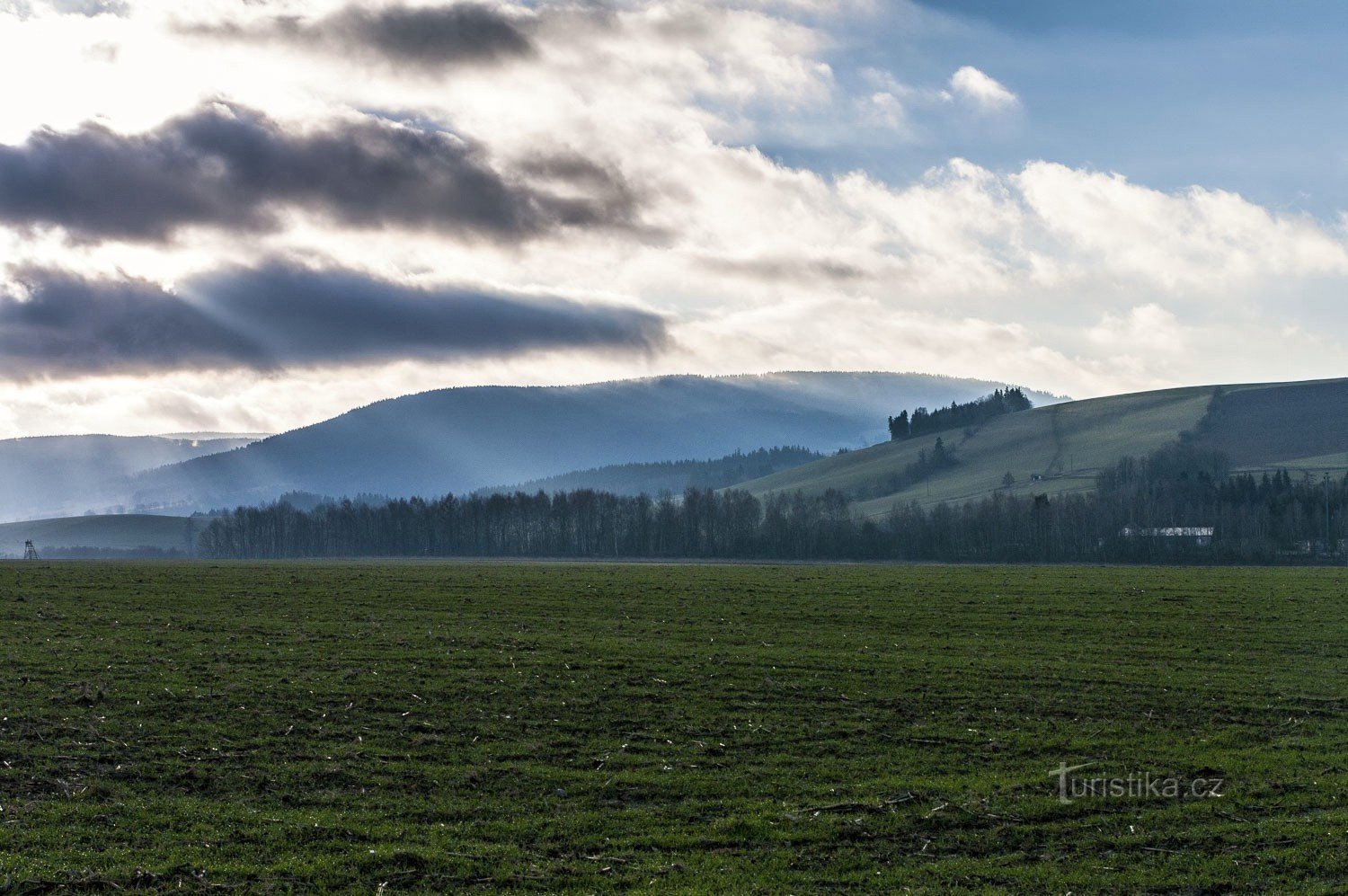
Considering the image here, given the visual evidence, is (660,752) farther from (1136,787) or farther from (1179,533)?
(1179,533)

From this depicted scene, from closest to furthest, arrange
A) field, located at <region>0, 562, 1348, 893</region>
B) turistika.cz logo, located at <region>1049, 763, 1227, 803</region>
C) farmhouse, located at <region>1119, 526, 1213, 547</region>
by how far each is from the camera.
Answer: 1. field, located at <region>0, 562, 1348, 893</region>
2. turistika.cz logo, located at <region>1049, 763, 1227, 803</region>
3. farmhouse, located at <region>1119, 526, 1213, 547</region>

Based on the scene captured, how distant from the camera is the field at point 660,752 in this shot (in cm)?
1712

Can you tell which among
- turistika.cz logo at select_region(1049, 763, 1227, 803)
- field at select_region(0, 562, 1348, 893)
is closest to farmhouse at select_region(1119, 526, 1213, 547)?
field at select_region(0, 562, 1348, 893)

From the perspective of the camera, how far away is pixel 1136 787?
22.2 meters

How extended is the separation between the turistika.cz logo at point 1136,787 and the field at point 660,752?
286mm

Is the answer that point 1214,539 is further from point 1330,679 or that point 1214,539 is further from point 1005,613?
point 1330,679

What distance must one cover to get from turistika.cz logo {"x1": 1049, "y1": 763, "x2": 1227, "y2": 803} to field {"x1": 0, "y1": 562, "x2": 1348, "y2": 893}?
286 mm

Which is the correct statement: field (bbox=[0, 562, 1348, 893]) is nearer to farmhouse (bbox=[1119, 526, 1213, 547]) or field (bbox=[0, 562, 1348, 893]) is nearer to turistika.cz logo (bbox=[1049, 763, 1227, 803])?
turistika.cz logo (bbox=[1049, 763, 1227, 803])

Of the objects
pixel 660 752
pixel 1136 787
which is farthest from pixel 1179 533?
pixel 660 752

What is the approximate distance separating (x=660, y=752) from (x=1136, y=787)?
1005 centimetres

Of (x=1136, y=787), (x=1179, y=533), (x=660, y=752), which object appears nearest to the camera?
(x=1136, y=787)

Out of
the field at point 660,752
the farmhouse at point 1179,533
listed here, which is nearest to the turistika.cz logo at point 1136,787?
the field at point 660,752

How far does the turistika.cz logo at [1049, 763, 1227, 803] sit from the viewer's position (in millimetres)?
21484

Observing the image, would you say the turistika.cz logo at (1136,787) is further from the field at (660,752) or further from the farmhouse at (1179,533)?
the farmhouse at (1179,533)
